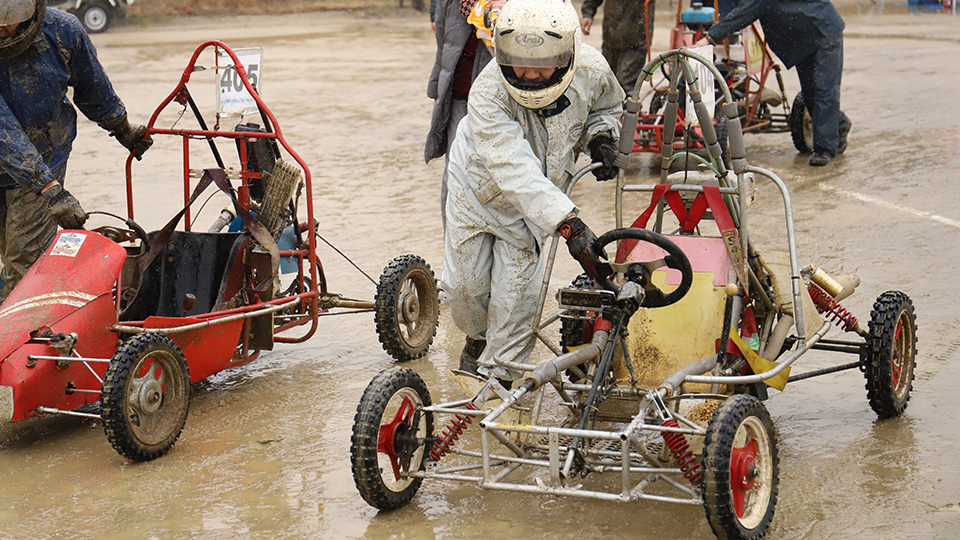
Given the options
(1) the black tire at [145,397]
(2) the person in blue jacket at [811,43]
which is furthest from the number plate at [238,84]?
(2) the person in blue jacket at [811,43]

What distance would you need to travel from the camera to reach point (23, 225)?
618 centimetres

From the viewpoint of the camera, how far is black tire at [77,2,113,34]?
880 inches

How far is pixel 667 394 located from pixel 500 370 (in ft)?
3.46

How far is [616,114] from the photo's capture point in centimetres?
533

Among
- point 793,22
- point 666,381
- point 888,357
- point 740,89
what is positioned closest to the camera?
point 666,381

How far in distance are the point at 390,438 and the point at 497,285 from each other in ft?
3.61

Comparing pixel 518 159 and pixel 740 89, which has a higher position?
pixel 518 159

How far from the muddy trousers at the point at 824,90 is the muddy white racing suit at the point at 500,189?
5422mm

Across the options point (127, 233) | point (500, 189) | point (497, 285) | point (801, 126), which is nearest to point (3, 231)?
point (127, 233)

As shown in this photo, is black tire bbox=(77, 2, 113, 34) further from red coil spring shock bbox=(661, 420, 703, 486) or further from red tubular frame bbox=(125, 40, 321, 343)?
red coil spring shock bbox=(661, 420, 703, 486)

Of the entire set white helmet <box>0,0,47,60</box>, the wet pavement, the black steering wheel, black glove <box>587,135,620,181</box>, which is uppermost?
white helmet <box>0,0,47,60</box>

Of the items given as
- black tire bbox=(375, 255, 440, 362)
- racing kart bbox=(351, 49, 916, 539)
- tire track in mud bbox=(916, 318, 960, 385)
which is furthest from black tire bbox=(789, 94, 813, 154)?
racing kart bbox=(351, 49, 916, 539)

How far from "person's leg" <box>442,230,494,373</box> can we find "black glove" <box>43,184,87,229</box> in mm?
1680

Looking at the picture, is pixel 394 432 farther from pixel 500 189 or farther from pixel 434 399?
pixel 434 399
